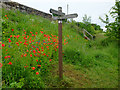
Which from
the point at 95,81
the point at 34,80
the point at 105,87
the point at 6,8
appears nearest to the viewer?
the point at 34,80

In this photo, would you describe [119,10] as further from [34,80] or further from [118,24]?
[34,80]

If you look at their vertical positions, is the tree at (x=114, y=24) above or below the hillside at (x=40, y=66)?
above

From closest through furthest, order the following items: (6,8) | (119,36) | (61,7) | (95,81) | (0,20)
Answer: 1. (61,7)
2. (95,81)
3. (0,20)
4. (6,8)
5. (119,36)

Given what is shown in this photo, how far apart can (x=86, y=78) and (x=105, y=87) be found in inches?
32.9

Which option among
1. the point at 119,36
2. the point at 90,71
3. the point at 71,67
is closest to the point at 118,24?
the point at 119,36

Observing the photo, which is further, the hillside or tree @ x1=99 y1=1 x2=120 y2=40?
tree @ x1=99 y1=1 x2=120 y2=40

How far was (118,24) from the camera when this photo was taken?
36.6 feet

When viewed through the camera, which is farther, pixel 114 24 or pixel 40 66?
pixel 114 24

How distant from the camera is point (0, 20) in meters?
6.57

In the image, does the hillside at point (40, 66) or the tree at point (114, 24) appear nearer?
the hillside at point (40, 66)

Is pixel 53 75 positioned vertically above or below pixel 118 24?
below

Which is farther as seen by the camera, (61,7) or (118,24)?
(118,24)

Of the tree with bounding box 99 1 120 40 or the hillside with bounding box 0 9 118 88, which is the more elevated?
the tree with bounding box 99 1 120 40

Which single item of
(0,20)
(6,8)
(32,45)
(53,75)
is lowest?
(53,75)
